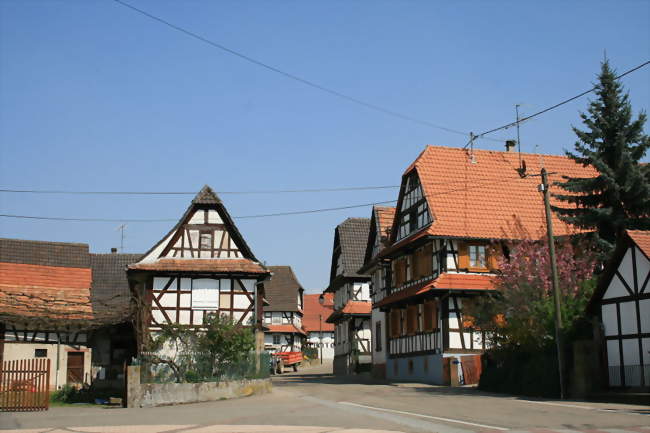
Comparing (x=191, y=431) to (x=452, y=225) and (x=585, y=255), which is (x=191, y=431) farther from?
(x=452, y=225)

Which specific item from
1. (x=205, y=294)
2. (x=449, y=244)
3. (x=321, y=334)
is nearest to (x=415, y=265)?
(x=449, y=244)

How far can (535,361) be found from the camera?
27453mm

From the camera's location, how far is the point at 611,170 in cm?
3219

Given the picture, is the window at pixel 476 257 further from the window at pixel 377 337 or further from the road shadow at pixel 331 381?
the window at pixel 377 337

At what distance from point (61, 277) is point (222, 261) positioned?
44.5 ft

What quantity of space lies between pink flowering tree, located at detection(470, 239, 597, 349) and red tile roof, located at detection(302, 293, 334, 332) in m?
67.4

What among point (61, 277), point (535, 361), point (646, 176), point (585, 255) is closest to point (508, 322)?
point (535, 361)

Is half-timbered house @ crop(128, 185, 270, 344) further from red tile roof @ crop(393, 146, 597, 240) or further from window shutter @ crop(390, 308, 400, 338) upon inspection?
red tile roof @ crop(393, 146, 597, 240)

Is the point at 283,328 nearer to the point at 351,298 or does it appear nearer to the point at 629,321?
the point at 351,298

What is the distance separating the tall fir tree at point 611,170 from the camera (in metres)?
32.0

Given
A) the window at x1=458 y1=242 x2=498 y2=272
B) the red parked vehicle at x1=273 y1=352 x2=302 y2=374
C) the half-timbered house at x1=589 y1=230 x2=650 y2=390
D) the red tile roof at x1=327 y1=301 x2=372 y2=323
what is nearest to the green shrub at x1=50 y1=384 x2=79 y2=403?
the window at x1=458 y1=242 x2=498 y2=272

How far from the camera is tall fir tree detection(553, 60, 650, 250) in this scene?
32.0 meters

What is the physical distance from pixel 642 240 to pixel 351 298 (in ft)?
112

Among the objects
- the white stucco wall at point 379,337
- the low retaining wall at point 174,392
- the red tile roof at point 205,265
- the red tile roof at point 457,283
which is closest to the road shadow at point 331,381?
the white stucco wall at point 379,337
